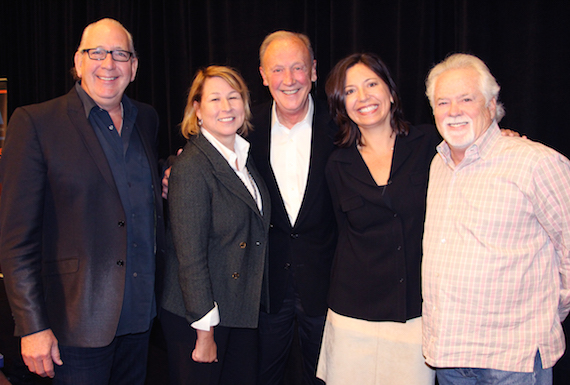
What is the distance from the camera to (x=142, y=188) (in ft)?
6.11

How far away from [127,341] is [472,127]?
66.6 inches

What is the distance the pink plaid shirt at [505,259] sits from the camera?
1.41 m

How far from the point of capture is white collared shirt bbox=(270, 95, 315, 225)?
6.94 feet

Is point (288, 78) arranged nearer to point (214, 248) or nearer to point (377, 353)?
point (214, 248)

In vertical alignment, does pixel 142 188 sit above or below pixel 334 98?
below

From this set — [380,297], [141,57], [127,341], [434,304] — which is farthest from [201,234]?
[141,57]

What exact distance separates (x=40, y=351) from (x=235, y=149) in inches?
44.2

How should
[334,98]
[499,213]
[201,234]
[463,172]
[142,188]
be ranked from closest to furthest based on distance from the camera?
[499,213] < [463,172] < [201,234] < [142,188] < [334,98]

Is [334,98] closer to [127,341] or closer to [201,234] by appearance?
[201,234]

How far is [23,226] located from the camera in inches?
62.7

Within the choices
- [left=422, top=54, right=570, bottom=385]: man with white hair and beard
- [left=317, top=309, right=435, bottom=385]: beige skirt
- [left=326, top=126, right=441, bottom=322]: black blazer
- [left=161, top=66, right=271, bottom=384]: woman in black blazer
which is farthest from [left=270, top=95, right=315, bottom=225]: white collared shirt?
[left=422, top=54, right=570, bottom=385]: man with white hair and beard

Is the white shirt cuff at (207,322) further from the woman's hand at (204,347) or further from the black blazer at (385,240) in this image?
the black blazer at (385,240)

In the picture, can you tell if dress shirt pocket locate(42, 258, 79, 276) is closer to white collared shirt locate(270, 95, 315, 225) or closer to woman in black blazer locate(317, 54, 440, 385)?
white collared shirt locate(270, 95, 315, 225)

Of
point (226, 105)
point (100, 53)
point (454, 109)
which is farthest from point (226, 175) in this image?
point (454, 109)
